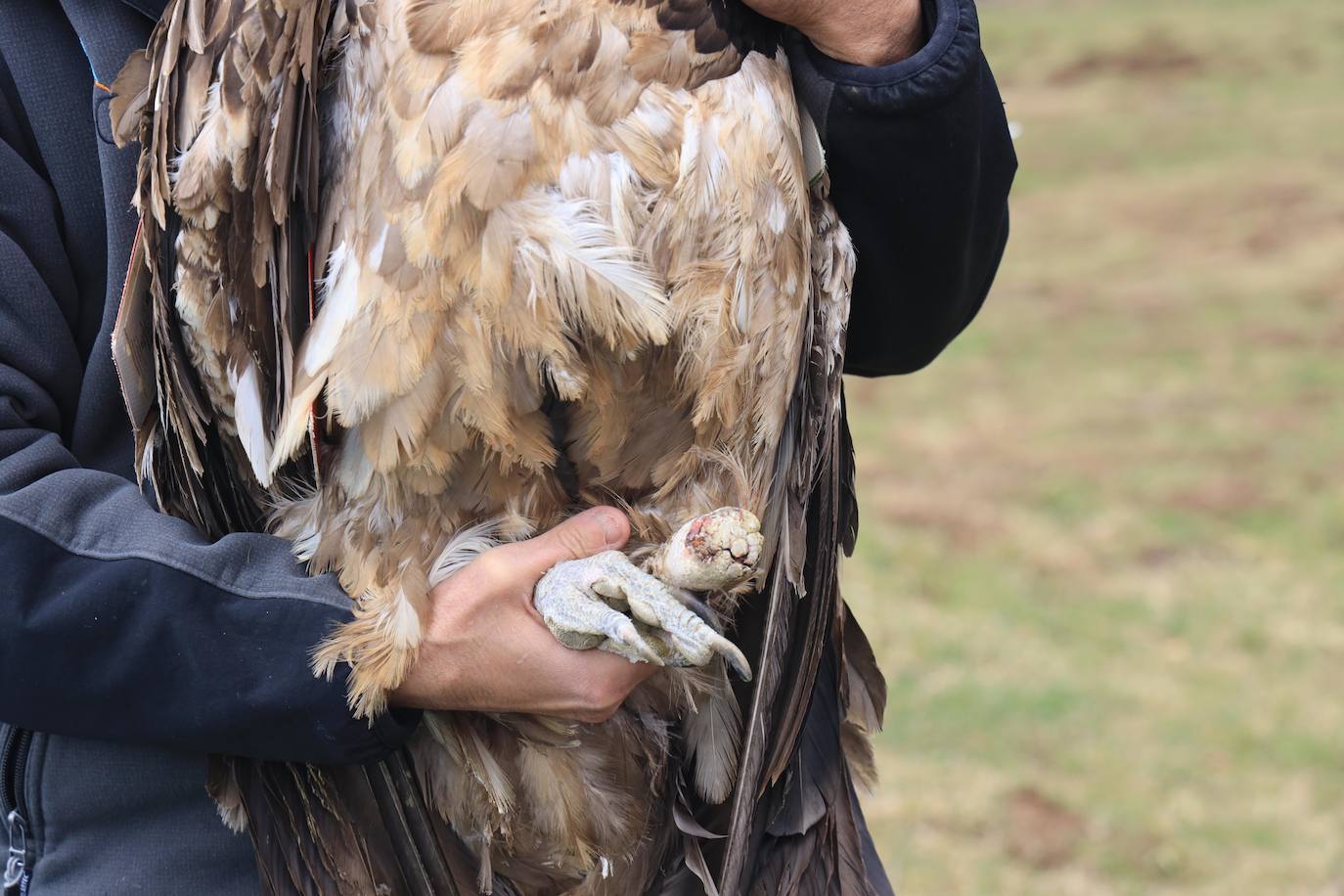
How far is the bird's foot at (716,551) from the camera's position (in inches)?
80.7

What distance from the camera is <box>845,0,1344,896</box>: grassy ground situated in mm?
5582

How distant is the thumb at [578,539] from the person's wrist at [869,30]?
75 centimetres

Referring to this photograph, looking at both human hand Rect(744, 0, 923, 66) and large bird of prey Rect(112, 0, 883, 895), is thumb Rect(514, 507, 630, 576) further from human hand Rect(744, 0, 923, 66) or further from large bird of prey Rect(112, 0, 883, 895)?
human hand Rect(744, 0, 923, 66)

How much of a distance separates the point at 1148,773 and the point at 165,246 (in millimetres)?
4875

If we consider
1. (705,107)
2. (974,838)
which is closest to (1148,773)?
(974,838)

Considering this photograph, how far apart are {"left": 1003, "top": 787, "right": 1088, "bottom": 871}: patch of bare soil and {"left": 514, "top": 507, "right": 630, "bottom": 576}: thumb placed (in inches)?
147

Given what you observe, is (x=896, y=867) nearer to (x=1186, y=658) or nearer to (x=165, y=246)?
(x=1186, y=658)

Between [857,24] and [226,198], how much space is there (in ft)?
3.03

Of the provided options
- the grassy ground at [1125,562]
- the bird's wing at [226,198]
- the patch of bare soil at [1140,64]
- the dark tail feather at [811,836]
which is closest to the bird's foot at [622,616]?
the dark tail feather at [811,836]

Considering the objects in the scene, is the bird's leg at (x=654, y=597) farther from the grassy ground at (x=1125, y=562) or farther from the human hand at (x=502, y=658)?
the grassy ground at (x=1125, y=562)

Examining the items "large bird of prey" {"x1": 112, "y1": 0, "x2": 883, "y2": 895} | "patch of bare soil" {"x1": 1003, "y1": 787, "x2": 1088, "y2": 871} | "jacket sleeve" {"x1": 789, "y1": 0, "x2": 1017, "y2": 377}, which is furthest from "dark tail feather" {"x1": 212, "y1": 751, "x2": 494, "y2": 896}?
"patch of bare soil" {"x1": 1003, "y1": 787, "x2": 1088, "y2": 871}

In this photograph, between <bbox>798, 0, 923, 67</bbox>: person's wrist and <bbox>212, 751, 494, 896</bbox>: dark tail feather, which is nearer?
<bbox>798, 0, 923, 67</bbox>: person's wrist

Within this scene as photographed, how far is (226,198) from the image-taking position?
6.86 feet

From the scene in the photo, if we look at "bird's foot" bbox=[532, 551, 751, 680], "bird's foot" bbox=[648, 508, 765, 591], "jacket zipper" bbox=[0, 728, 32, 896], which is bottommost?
"jacket zipper" bbox=[0, 728, 32, 896]
